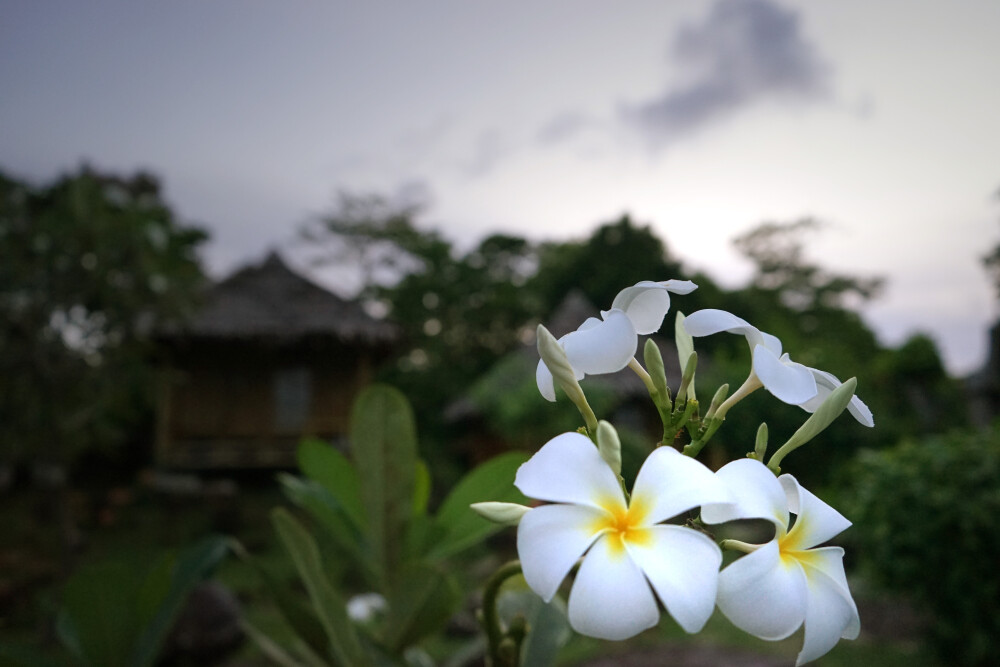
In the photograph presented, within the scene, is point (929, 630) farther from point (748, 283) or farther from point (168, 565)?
point (748, 283)

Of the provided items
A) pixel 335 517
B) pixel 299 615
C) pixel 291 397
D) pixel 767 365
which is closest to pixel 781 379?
pixel 767 365

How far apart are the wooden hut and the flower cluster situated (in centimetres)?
921

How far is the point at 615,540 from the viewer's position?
0.41 m

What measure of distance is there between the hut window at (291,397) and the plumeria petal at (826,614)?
10578 millimetres

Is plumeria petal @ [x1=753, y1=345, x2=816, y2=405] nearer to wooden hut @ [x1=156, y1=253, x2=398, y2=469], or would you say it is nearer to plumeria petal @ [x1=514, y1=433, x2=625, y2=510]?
plumeria petal @ [x1=514, y1=433, x2=625, y2=510]

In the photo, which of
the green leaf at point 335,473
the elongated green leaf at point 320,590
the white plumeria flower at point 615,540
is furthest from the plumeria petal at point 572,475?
the green leaf at point 335,473

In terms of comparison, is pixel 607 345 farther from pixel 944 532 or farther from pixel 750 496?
pixel 944 532

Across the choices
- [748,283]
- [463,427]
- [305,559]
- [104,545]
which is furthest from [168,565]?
[748,283]

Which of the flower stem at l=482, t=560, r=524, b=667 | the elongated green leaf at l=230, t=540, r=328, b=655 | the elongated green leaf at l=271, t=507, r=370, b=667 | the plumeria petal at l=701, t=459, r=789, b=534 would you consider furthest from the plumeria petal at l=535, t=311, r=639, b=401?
the elongated green leaf at l=230, t=540, r=328, b=655

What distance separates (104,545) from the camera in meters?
7.66

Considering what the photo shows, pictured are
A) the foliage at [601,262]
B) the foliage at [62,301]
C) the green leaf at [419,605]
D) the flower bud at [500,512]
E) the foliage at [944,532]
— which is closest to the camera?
the flower bud at [500,512]

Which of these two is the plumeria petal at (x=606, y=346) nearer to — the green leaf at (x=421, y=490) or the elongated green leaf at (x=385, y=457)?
the elongated green leaf at (x=385, y=457)

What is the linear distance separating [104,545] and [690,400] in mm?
8822

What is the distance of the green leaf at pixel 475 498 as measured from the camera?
0.96 metres
